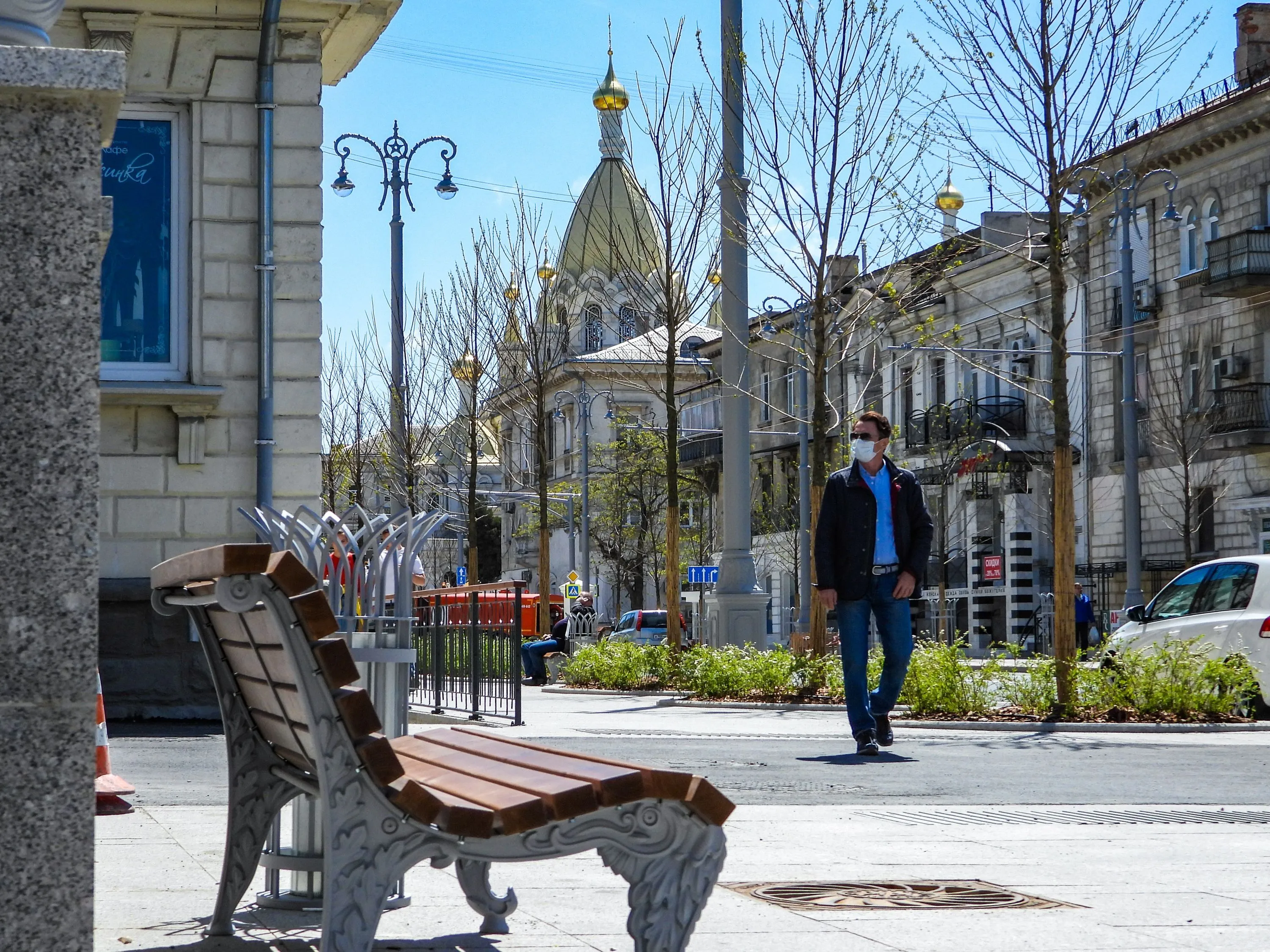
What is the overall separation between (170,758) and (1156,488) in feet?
124

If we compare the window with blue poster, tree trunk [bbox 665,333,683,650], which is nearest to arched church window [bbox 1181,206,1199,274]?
tree trunk [bbox 665,333,683,650]

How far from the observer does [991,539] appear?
5362cm

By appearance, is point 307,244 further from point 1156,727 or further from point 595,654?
point 595,654

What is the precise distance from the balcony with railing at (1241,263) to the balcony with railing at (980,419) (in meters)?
10.1

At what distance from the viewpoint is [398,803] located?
347 centimetres

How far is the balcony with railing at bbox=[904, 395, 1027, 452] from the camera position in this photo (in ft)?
169

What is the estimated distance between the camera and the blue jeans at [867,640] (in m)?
11.1

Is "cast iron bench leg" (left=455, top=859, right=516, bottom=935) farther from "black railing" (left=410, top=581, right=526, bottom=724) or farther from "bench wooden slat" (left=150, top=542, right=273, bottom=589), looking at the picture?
"black railing" (left=410, top=581, right=526, bottom=724)

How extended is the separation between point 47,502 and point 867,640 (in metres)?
8.69

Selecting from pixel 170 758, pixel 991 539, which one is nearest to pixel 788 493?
pixel 991 539

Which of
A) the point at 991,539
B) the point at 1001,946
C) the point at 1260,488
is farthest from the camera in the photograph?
the point at 991,539

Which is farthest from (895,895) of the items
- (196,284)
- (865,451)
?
(196,284)

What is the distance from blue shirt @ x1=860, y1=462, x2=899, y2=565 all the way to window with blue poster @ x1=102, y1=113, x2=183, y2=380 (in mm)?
5778

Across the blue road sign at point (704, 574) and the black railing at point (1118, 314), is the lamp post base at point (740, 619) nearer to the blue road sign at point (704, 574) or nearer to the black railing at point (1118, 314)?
the blue road sign at point (704, 574)
